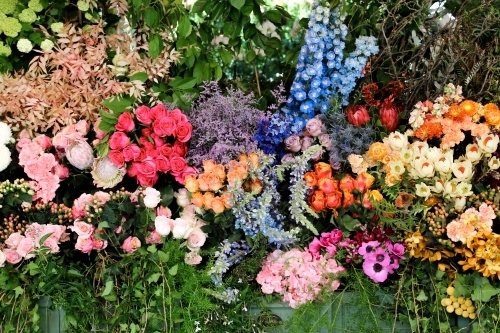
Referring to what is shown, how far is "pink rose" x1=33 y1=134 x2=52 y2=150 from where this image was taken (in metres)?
2.21

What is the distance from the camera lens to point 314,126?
2.24 m

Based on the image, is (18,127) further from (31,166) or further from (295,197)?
(295,197)

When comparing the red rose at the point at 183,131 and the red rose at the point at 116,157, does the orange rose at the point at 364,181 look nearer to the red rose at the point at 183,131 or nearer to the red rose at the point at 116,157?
the red rose at the point at 183,131

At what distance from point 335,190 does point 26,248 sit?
3.21 ft

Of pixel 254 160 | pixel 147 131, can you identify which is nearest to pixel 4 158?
pixel 147 131

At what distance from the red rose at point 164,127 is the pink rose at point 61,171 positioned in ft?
1.16

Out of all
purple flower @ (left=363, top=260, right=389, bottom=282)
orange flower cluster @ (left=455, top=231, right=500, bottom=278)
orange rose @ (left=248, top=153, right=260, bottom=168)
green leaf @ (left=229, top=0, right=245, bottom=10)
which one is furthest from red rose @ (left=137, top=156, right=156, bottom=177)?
orange flower cluster @ (left=455, top=231, right=500, bottom=278)

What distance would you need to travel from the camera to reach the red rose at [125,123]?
2.13 m

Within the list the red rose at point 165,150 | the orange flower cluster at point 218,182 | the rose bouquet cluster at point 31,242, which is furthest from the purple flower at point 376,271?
the rose bouquet cluster at point 31,242

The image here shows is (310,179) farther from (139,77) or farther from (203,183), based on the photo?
(139,77)

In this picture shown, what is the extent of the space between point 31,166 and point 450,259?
4.52 ft

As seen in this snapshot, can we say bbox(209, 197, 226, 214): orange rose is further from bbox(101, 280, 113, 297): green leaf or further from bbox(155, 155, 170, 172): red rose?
bbox(101, 280, 113, 297): green leaf

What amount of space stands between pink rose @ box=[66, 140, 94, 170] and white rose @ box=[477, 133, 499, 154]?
1.27 metres

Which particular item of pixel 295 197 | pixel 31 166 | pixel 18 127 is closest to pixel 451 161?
pixel 295 197
